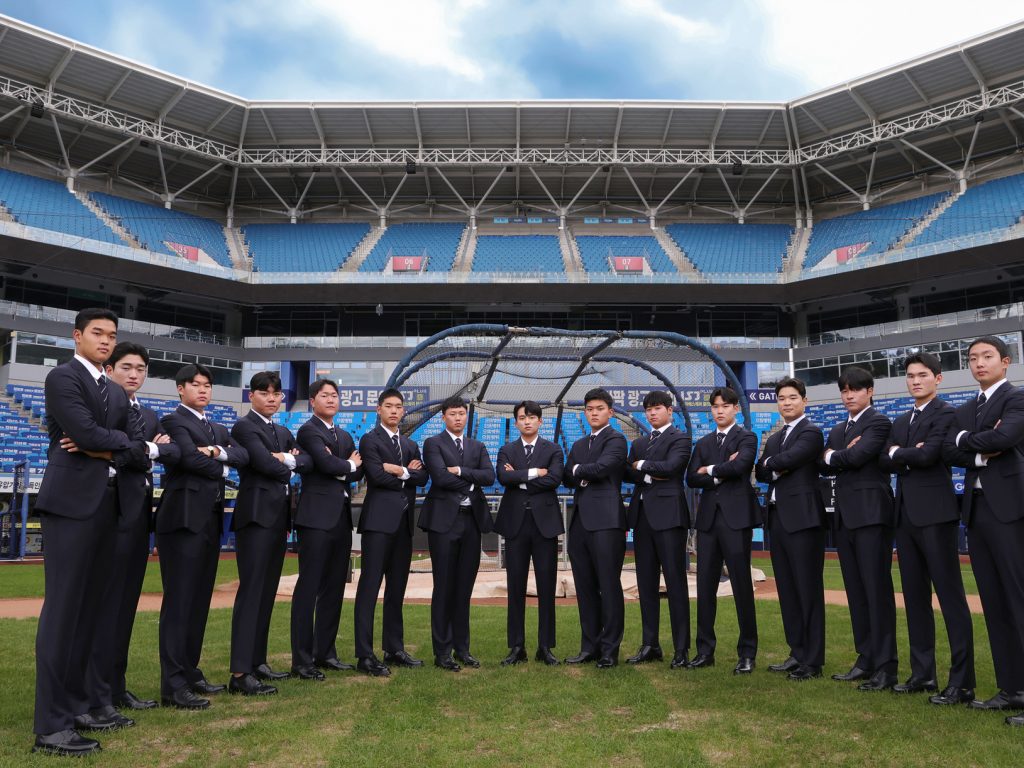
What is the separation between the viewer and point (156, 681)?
591 centimetres

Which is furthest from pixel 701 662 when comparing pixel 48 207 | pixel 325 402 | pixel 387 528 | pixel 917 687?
pixel 48 207

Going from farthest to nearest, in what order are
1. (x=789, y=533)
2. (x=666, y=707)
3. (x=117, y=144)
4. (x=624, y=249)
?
(x=624, y=249), (x=117, y=144), (x=789, y=533), (x=666, y=707)

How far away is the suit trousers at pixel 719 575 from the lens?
6.40 metres

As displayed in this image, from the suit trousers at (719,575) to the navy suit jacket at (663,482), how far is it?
10.9 inches

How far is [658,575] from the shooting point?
683 centimetres

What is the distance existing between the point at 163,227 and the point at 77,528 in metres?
31.5

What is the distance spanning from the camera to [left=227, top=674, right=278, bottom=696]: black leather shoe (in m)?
5.44

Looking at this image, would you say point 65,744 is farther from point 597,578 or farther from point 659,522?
point 659,522

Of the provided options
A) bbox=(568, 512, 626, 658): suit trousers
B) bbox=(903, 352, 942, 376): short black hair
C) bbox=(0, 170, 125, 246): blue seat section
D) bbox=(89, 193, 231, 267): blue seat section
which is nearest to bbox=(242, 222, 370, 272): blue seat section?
bbox=(89, 193, 231, 267): blue seat section

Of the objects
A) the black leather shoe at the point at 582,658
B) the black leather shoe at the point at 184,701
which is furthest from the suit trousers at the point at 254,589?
the black leather shoe at the point at 582,658

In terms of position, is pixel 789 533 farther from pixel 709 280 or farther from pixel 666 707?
pixel 709 280

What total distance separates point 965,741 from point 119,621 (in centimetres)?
498

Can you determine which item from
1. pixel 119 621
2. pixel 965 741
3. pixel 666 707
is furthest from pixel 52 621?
pixel 965 741

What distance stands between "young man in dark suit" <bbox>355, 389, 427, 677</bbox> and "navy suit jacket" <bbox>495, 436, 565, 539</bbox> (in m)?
0.77
